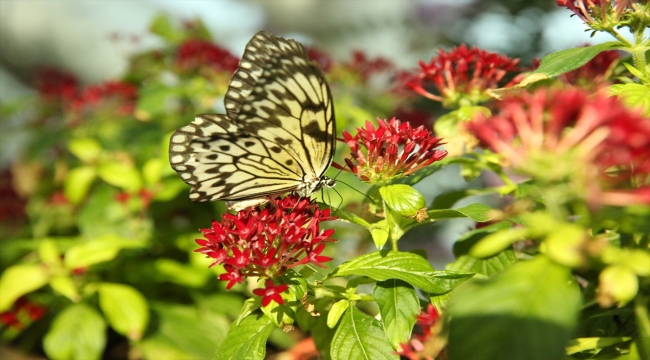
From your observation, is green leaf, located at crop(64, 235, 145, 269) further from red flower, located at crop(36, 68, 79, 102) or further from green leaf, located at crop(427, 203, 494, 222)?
green leaf, located at crop(427, 203, 494, 222)

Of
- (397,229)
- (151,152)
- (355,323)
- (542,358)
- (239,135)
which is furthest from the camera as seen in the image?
(151,152)

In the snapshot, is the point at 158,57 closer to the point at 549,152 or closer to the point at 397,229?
the point at 397,229

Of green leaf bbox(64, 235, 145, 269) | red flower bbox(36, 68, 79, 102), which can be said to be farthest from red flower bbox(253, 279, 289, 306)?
red flower bbox(36, 68, 79, 102)

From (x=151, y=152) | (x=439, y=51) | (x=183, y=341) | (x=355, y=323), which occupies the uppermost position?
(x=439, y=51)

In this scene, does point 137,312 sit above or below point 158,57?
below

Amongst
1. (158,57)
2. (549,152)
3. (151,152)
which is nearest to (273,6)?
(158,57)

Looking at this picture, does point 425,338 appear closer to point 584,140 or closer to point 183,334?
point 584,140
